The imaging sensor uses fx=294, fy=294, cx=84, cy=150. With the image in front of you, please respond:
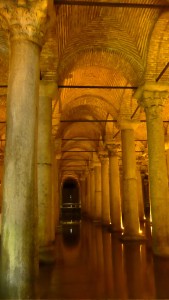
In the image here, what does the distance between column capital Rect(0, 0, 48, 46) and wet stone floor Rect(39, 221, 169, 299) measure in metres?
3.81

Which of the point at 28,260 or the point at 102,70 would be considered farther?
the point at 102,70

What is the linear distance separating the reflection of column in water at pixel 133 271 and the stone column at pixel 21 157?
4.99ft

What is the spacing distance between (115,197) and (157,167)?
6.46 m

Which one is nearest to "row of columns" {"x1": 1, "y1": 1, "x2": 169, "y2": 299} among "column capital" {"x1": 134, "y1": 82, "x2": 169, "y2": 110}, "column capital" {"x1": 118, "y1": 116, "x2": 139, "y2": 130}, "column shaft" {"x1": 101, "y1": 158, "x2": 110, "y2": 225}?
"column capital" {"x1": 134, "y1": 82, "x2": 169, "y2": 110}

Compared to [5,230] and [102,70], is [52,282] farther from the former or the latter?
[102,70]

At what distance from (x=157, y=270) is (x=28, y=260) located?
313cm

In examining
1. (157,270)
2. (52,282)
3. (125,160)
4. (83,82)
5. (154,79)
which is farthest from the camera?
(83,82)

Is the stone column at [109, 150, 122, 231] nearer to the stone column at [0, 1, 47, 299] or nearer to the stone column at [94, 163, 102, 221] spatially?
the stone column at [94, 163, 102, 221]

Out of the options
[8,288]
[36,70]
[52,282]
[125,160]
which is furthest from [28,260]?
[125,160]

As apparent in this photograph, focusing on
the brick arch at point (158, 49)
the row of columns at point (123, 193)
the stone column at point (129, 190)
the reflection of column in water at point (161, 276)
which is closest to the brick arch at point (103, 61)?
the brick arch at point (158, 49)

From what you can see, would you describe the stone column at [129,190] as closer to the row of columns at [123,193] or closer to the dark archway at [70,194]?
the row of columns at [123,193]

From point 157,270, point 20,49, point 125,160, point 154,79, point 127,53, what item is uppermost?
point 127,53

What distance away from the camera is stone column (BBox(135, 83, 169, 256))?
24.6 feet

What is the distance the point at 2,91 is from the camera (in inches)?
437
